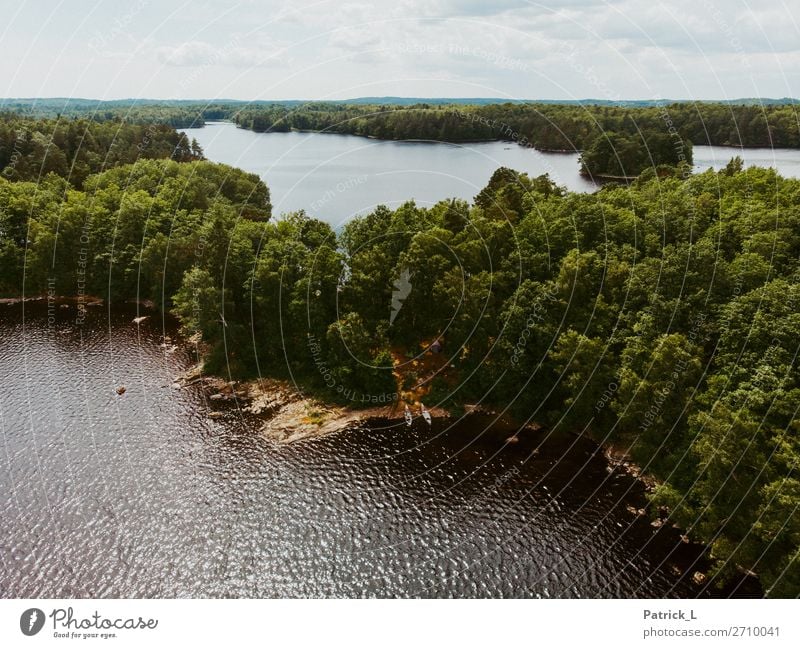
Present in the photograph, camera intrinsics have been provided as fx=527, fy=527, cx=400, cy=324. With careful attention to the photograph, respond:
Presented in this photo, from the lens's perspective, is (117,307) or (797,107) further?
(797,107)

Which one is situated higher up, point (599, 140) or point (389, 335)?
point (599, 140)

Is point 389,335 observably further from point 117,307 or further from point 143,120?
point 143,120

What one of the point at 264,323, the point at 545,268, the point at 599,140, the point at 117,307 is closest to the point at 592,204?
the point at 545,268

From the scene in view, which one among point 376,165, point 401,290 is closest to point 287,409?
point 401,290


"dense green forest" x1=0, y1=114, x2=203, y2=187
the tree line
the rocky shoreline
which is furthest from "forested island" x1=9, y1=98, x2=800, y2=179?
the rocky shoreline
